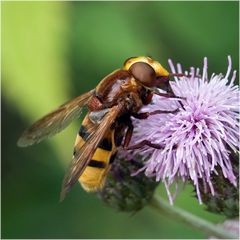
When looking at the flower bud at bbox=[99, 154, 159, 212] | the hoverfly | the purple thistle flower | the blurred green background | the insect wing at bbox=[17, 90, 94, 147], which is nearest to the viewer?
the hoverfly

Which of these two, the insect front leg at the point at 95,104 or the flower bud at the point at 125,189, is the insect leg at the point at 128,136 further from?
the flower bud at the point at 125,189

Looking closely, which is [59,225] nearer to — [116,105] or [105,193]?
[105,193]

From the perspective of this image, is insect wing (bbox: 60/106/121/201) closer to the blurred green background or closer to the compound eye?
the compound eye

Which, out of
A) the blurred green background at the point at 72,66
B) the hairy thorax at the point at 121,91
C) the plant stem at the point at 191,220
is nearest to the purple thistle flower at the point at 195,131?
the hairy thorax at the point at 121,91

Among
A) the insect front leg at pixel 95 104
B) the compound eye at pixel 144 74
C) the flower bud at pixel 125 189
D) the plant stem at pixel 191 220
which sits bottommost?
the plant stem at pixel 191 220

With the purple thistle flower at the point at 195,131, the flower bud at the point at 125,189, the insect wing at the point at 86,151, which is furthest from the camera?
the flower bud at the point at 125,189

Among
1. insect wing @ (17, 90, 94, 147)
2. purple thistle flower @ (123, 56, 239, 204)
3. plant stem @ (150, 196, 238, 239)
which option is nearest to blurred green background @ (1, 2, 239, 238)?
plant stem @ (150, 196, 238, 239)

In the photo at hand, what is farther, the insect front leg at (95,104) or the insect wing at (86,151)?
the insect front leg at (95,104)
